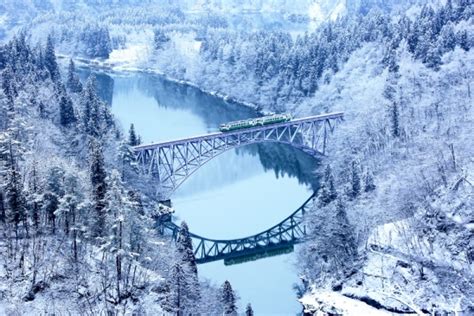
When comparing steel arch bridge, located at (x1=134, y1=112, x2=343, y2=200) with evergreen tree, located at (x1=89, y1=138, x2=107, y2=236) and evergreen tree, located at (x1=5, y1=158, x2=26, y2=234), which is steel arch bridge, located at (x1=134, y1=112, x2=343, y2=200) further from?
evergreen tree, located at (x1=5, y1=158, x2=26, y2=234)

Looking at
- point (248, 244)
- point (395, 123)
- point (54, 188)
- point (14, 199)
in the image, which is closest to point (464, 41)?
point (395, 123)

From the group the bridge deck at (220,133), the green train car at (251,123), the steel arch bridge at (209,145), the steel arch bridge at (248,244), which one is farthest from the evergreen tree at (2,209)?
the green train car at (251,123)

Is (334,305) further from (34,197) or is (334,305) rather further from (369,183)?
(34,197)

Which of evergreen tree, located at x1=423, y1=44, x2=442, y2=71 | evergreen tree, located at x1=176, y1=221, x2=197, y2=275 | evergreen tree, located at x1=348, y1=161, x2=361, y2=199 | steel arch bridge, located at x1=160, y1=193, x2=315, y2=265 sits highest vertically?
evergreen tree, located at x1=423, y1=44, x2=442, y2=71

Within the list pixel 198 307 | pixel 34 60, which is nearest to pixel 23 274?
pixel 198 307

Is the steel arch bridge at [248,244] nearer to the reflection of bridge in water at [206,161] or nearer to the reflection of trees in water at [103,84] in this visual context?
the reflection of bridge in water at [206,161]

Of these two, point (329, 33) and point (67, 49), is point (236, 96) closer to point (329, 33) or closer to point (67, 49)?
point (329, 33)

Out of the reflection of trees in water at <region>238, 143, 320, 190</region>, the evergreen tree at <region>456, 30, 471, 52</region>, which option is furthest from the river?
the evergreen tree at <region>456, 30, 471, 52</region>
